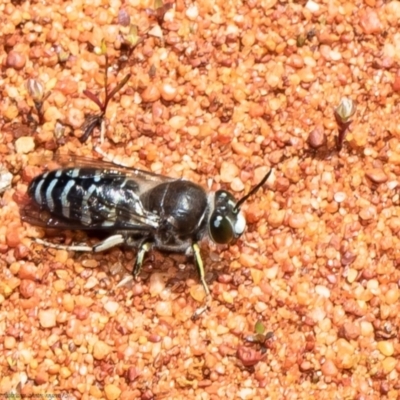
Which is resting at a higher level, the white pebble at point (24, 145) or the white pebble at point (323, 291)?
the white pebble at point (24, 145)

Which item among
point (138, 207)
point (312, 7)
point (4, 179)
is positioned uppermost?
point (312, 7)

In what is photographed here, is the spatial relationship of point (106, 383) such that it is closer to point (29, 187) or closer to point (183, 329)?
point (183, 329)

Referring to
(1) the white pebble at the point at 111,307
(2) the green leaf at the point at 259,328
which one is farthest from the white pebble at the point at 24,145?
(2) the green leaf at the point at 259,328

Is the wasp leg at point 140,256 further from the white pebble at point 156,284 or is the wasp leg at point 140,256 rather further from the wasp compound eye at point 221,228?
the wasp compound eye at point 221,228

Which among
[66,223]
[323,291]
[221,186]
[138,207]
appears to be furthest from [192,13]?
[323,291]

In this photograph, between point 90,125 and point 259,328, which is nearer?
point 259,328

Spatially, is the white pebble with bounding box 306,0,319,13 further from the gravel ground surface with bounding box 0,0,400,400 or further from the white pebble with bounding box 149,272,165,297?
the white pebble with bounding box 149,272,165,297

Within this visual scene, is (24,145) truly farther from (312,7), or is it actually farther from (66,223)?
(312,7)
